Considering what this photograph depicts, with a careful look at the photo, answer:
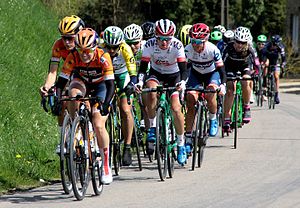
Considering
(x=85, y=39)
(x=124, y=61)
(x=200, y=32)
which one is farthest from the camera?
(x=200, y=32)

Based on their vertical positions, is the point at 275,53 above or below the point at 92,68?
below

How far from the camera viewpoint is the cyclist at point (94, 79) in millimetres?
10109

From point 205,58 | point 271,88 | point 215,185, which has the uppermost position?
point 205,58

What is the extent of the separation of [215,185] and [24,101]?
4.63m

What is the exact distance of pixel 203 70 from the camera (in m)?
13.9

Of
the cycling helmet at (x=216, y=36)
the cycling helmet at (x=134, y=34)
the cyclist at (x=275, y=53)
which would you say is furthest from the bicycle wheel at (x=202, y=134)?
the cyclist at (x=275, y=53)

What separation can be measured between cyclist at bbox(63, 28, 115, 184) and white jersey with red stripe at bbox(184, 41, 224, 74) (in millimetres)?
3340

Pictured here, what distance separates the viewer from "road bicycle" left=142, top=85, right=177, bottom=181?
1133 cm

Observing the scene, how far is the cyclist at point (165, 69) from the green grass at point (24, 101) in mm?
1620

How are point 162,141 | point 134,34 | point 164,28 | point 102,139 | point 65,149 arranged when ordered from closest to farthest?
point 65,149, point 102,139, point 162,141, point 164,28, point 134,34

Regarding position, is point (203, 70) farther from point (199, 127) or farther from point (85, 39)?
point (85, 39)

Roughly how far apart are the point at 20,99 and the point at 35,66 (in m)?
2.47

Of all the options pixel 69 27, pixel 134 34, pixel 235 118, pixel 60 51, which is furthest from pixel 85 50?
pixel 235 118

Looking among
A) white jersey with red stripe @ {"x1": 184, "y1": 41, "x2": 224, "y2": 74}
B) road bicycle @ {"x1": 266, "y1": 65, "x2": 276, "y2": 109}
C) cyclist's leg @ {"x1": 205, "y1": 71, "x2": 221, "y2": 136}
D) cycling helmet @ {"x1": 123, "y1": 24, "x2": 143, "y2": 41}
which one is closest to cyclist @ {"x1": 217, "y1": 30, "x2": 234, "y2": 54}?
white jersey with red stripe @ {"x1": 184, "y1": 41, "x2": 224, "y2": 74}
